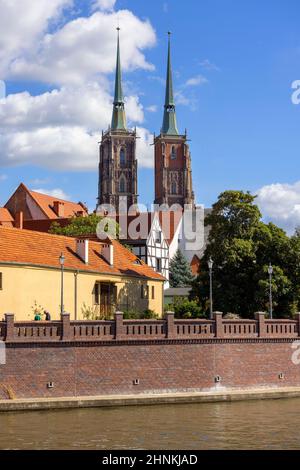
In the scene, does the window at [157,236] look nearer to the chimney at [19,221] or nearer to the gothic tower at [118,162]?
the chimney at [19,221]

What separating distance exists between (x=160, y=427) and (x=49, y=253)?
1975cm

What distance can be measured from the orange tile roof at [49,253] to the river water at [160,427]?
13.0 m

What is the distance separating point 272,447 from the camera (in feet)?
82.7

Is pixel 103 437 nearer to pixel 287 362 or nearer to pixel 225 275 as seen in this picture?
pixel 287 362

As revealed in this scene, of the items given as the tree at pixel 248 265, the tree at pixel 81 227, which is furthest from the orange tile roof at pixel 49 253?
the tree at pixel 81 227

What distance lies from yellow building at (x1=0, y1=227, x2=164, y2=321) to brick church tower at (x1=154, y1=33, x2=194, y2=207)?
323 feet

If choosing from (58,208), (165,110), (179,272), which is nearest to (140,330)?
(179,272)

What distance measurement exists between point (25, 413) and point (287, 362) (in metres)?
14.3

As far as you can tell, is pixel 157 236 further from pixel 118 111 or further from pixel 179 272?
pixel 118 111

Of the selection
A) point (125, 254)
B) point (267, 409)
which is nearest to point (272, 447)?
point (267, 409)

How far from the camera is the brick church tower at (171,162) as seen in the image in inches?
6112

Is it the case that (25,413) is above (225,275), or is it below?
below

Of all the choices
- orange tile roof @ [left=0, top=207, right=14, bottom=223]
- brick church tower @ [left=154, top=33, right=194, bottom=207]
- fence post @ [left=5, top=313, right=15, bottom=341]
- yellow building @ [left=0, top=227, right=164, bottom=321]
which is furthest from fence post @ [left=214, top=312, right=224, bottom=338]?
brick church tower @ [left=154, top=33, right=194, bottom=207]

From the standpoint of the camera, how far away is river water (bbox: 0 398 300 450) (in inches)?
1008
